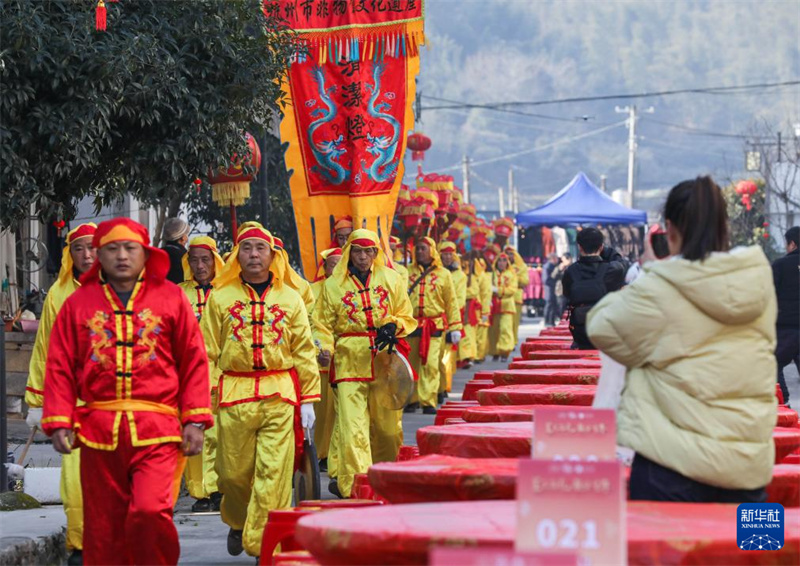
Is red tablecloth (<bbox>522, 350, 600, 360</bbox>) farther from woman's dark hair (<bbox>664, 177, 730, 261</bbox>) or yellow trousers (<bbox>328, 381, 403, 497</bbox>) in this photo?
woman's dark hair (<bbox>664, 177, 730, 261</bbox>)

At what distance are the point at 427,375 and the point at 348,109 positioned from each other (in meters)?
4.56

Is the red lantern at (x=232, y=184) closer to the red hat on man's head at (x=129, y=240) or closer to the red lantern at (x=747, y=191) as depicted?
the red hat on man's head at (x=129, y=240)

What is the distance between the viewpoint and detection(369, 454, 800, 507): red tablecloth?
5.54 m

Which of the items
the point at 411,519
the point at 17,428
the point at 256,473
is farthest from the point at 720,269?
the point at 17,428

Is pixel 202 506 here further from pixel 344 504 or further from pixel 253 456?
pixel 344 504

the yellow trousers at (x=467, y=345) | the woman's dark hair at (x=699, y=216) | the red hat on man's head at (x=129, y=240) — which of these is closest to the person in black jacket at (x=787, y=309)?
the red hat on man's head at (x=129, y=240)

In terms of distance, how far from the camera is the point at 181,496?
1168 centimetres

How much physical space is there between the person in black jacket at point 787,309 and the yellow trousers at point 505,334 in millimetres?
15099

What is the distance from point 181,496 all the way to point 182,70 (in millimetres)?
3228

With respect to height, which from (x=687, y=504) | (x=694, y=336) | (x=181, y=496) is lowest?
(x=181, y=496)

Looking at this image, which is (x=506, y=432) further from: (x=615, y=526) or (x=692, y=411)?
(x=615, y=526)

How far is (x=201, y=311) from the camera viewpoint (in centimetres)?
1106

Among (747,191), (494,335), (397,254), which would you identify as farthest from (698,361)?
(747,191)

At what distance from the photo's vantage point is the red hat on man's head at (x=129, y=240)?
276 inches
